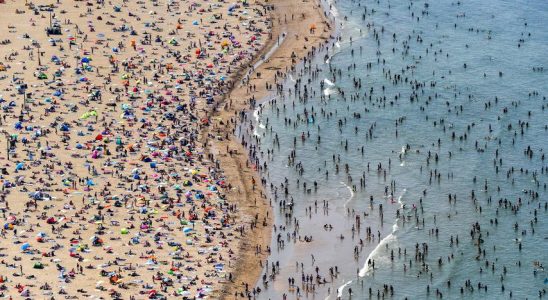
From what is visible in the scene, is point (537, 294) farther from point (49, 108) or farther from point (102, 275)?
point (49, 108)

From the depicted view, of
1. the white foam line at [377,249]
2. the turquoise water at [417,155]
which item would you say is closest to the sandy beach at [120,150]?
the turquoise water at [417,155]

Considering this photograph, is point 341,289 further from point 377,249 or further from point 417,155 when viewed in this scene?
point 417,155

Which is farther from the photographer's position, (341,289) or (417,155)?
(417,155)

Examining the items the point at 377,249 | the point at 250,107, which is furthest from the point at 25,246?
the point at 250,107

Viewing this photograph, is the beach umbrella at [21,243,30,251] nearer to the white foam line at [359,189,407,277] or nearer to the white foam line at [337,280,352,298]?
the white foam line at [337,280,352,298]

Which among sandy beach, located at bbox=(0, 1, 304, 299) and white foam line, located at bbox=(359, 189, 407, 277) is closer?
sandy beach, located at bbox=(0, 1, 304, 299)

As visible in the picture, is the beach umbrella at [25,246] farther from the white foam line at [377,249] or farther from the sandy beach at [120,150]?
the white foam line at [377,249]

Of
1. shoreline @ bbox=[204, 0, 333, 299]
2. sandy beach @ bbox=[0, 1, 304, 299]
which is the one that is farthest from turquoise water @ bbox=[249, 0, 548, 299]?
sandy beach @ bbox=[0, 1, 304, 299]
